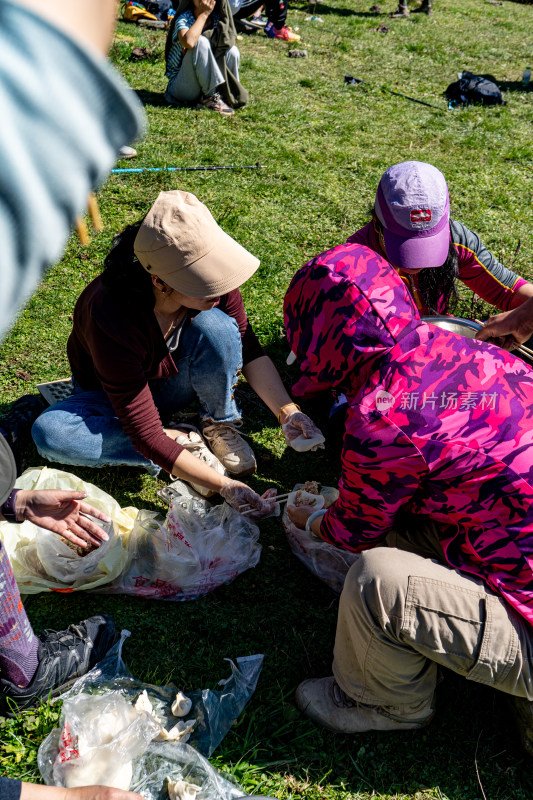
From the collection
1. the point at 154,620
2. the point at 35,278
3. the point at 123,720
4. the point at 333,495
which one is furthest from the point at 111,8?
the point at 333,495

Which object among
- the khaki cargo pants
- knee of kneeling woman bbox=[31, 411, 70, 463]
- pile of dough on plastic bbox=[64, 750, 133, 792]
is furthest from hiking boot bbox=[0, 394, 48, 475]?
the khaki cargo pants

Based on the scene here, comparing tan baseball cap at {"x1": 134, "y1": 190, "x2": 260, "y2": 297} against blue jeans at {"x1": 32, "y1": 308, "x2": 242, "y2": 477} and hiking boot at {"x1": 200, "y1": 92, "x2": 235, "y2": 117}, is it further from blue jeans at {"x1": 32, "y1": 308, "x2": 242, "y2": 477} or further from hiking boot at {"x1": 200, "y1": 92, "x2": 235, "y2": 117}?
hiking boot at {"x1": 200, "y1": 92, "x2": 235, "y2": 117}

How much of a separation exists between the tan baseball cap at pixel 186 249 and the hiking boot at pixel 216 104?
4.49 m

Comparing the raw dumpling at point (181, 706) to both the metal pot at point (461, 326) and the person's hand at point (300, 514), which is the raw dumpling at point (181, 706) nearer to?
the person's hand at point (300, 514)

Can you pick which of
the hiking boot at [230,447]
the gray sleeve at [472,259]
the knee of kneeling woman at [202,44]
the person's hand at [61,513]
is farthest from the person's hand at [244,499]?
the knee of kneeling woman at [202,44]

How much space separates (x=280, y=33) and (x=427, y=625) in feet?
31.0

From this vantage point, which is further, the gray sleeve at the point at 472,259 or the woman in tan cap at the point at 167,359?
the gray sleeve at the point at 472,259

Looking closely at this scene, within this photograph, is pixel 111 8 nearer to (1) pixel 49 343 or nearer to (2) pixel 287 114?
(1) pixel 49 343

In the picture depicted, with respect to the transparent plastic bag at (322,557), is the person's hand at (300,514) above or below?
above

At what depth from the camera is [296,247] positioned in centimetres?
455

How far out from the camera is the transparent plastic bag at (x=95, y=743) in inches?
73.5

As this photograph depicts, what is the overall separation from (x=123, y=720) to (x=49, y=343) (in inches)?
86.0

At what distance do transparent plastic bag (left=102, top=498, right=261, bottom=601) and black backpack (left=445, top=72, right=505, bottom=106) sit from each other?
6.62 m

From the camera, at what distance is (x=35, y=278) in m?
0.49
